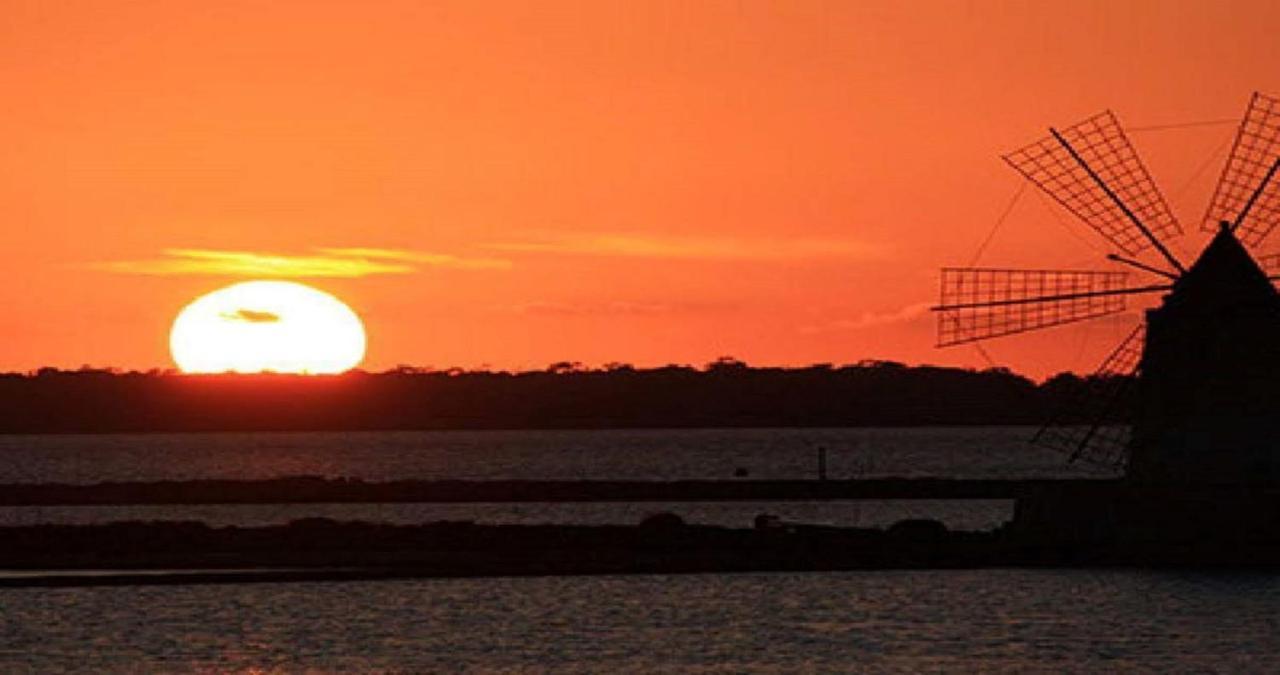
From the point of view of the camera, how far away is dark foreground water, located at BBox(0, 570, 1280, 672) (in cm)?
4575

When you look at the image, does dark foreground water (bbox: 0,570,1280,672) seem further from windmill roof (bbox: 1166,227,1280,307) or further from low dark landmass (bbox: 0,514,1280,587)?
windmill roof (bbox: 1166,227,1280,307)

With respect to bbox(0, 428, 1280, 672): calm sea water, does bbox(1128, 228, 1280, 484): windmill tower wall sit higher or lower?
higher

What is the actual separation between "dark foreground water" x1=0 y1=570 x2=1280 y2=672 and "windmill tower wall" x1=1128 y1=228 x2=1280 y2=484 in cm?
238

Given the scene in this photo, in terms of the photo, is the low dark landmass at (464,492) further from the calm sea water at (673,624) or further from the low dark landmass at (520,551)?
the calm sea water at (673,624)

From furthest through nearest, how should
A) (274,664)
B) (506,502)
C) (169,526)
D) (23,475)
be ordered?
(23,475), (506,502), (169,526), (274,664)

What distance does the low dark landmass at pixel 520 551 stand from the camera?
199ft

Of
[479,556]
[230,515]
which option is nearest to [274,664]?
[479,556]

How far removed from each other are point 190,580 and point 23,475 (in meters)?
101

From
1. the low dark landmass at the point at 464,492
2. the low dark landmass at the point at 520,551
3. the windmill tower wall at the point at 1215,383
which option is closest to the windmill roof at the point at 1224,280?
the windmill tower wall at the point at 1215,383

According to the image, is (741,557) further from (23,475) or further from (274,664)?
(23,475)

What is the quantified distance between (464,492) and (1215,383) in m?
51.8

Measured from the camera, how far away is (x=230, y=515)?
100500 millimetres

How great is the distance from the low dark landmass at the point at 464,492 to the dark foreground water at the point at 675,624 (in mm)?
44557

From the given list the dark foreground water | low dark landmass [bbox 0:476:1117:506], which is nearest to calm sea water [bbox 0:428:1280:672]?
the dark foreground water
